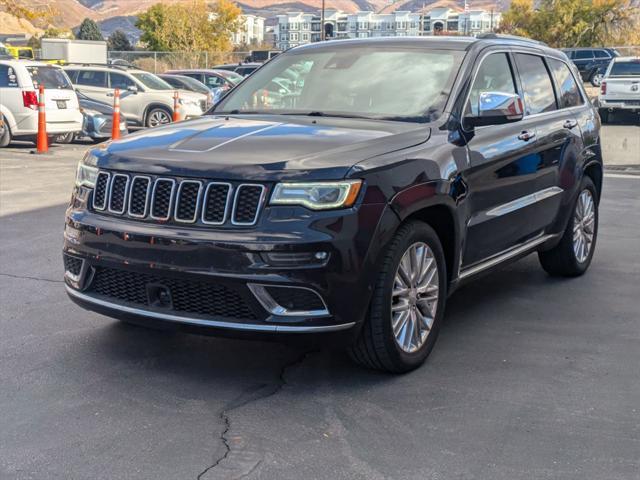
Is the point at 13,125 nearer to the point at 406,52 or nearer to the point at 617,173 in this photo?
the point at 617,173

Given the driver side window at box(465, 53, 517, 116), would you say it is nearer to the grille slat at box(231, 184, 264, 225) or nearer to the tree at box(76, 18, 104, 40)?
the grille slat at box(231, 184, 264, 225)

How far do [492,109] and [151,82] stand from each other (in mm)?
17729

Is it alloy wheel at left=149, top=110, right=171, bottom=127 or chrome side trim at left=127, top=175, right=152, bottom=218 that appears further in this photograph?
alloy wheel at left=149, top=110, right=171, bottom=127

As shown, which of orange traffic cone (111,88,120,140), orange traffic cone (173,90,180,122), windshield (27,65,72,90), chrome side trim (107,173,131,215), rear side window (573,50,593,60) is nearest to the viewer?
chrome side trim (107,173,131,215)

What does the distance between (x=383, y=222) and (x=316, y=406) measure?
3.00 ft

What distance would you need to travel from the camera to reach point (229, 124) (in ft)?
16.9

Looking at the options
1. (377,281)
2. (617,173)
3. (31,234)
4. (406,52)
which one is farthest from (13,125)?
(377,281)

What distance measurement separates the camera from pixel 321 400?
174 inches

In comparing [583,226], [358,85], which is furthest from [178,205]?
[583,226]

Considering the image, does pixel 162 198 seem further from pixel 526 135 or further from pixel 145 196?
pixel 526 135

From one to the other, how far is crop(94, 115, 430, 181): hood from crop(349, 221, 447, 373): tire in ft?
1.53

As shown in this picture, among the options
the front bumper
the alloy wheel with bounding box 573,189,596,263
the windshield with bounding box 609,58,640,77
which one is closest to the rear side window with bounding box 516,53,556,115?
the alloy wheel with bounding box 573,189,596,263

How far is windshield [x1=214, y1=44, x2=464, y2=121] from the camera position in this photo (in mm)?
5328

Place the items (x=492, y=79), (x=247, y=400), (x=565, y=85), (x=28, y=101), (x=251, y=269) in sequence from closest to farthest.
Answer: (x=251, y=269)
(x=247, y=400)
(x=492, y=79)
(x=565, y=85)
(x=28, y=101)
